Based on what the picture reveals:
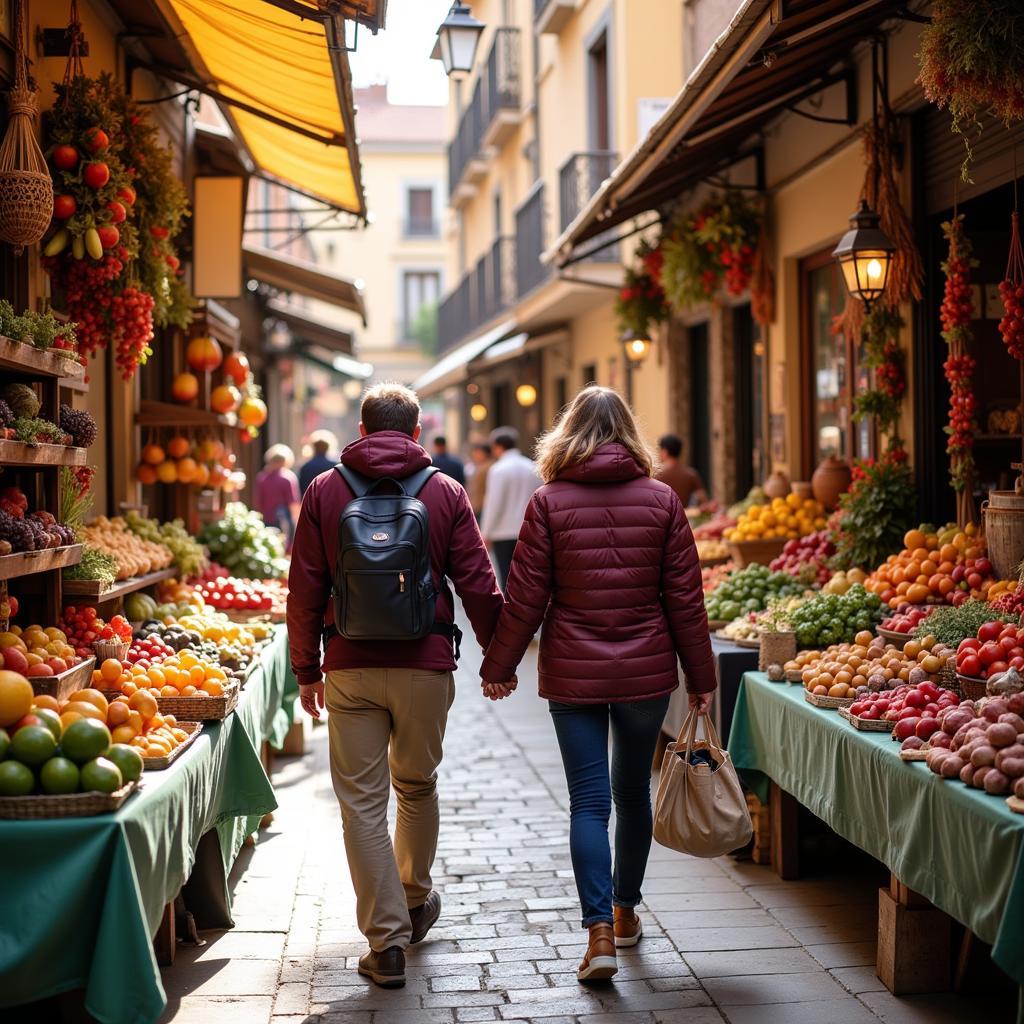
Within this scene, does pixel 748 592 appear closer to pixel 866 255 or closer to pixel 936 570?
pixel 936 570

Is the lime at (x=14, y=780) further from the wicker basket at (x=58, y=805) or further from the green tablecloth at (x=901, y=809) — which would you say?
the green tablecloth at (x=901, y=809)

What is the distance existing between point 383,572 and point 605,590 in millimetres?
804

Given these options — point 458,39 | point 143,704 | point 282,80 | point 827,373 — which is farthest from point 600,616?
point 458,39

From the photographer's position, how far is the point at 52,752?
4.06 meters

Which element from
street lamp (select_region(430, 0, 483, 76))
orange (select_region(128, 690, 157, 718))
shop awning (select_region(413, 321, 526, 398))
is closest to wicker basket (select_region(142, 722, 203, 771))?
orange (select_region(128, 690, 157, 718))

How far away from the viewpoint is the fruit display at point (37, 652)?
4.72m

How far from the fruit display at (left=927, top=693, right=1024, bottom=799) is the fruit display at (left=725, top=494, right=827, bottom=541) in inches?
193

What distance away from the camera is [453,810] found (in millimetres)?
7477

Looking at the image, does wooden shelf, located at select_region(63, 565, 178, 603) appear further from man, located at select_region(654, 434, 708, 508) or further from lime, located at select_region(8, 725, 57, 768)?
man, located at select_region(654, 434, 708, 508)

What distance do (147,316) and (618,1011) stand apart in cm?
391

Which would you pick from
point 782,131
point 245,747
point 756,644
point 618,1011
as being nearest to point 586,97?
Result: point 782,131

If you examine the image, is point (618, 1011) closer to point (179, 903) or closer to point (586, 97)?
point (179, 903)

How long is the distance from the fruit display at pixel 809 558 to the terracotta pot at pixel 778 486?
3.70 feet

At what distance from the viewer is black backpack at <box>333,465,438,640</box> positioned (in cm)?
467
